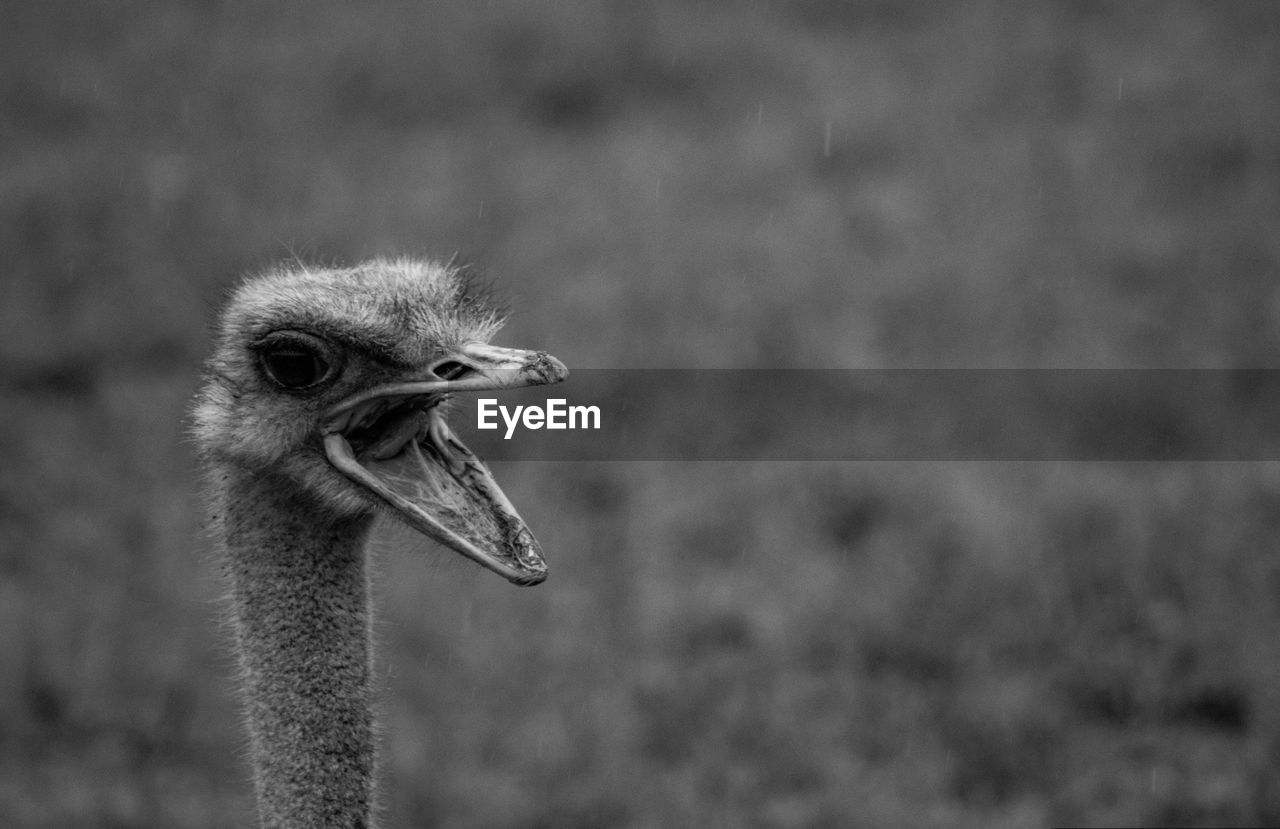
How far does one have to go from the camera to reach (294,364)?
1808mm

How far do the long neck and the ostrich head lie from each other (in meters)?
0.06

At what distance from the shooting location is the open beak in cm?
170

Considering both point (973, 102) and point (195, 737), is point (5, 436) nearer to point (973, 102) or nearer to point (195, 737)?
point (195, 737)

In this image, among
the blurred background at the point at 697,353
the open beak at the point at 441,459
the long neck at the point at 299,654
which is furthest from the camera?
the blurred background at the point at 697,353

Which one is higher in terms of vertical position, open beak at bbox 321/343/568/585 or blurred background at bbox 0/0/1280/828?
blurred background at bbox 0/0/1280/828

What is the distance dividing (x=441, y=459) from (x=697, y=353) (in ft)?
11.9

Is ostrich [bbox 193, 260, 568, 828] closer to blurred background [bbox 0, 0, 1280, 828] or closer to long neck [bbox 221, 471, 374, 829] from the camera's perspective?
long neck [bbox 221, 471, 374, 829]

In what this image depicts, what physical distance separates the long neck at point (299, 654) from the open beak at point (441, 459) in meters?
0.12

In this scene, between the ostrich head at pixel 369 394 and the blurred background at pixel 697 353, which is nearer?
the ostrich head at pixel 369 394

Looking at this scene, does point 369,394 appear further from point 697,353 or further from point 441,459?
point 697,353

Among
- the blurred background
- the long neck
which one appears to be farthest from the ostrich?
the blurred background

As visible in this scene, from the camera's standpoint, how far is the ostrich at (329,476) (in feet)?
5.78

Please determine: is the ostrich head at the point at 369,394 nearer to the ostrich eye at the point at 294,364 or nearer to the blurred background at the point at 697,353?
the ostrich eye at the point at 294,364

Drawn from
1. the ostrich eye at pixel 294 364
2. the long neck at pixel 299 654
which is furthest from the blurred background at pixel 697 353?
the ostrich eye at pixel 294 364
